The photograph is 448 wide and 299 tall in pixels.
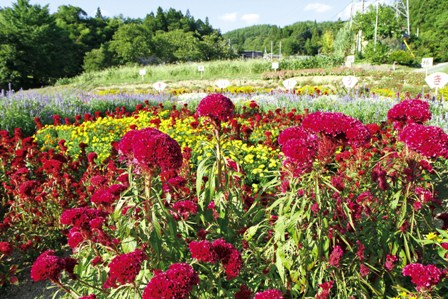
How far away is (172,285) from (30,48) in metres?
28.2

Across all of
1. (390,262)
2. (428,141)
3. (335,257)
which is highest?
(428,141)

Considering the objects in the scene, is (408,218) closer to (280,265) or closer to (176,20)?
(280,265)

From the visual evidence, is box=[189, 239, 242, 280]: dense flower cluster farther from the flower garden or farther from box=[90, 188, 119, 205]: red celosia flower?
box=[90, 188, 119, 205]: red celosia flower

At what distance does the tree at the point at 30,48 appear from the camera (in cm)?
2234

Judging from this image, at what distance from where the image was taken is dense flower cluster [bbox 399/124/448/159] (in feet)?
5.34

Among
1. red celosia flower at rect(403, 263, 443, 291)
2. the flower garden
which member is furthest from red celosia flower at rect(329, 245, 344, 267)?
red celosia flower at rect(403, 263, 443, 291)

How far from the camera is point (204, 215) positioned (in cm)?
211

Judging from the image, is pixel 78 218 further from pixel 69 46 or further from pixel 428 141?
pixel 69 46

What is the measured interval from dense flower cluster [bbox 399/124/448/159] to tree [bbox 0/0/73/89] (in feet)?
79.1

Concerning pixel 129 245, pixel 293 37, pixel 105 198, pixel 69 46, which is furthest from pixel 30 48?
pixel 293 37

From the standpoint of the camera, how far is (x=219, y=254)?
1.51m

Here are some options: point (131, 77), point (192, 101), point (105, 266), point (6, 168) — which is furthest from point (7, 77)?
point (105, 266)

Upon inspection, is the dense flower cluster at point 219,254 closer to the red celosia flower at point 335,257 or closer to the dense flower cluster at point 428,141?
the red celosia flower at point 335,257

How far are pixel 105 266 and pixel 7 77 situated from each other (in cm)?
2373
